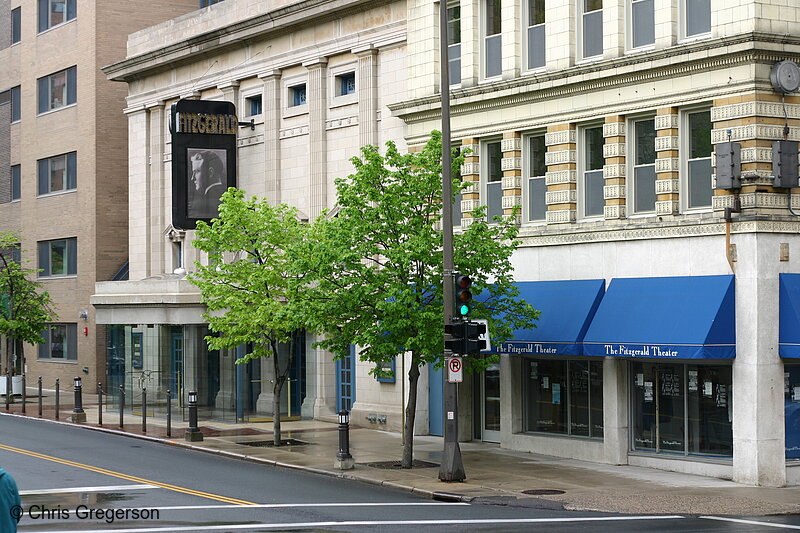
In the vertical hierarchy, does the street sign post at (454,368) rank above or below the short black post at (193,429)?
above

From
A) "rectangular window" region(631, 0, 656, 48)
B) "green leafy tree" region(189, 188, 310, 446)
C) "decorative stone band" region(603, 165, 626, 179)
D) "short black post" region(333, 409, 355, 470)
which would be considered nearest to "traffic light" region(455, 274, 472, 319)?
"short black post" region(333, 409, 355, 470)

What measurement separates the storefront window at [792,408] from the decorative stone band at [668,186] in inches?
166

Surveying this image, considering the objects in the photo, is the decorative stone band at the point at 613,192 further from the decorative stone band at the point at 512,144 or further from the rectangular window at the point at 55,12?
the rectangular window at the point at 55,12

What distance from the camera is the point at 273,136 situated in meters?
37.8

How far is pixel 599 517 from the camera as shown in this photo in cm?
1848

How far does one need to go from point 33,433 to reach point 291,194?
10.9 metres

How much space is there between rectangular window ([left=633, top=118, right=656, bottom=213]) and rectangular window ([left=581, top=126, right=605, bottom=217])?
0.97 meters

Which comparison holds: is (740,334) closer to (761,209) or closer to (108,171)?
(761,209)

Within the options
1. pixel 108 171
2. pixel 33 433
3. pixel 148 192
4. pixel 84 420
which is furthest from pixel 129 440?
pixel 108 171

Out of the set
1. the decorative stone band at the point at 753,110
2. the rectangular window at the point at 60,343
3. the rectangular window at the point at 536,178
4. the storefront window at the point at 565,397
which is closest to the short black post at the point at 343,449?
the storefront window at the point at 565,397

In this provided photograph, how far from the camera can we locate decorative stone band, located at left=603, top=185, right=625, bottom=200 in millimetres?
25391

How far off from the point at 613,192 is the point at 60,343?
33634mm

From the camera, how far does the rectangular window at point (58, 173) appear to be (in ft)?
167

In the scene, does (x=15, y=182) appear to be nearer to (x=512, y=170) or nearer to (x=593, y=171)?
(x=512, y=170)
